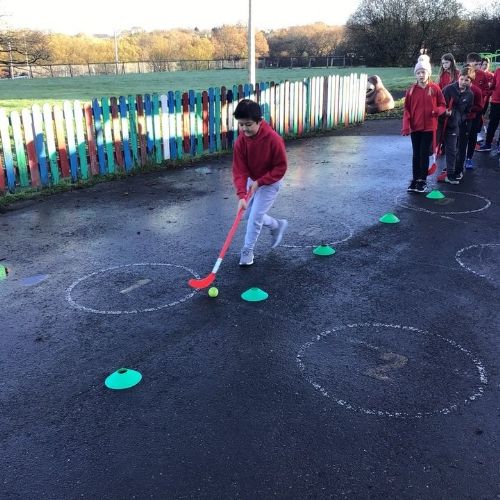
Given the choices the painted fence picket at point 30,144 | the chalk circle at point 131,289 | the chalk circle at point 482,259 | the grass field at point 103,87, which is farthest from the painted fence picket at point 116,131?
the grass field at point 103,87

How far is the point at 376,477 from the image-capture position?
251 centimetres

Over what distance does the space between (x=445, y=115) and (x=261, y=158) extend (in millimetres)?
4203

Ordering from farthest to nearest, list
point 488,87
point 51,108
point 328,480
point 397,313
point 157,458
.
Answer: point 488,87 → point 51,108 → point 397,313 → point 157,458 → point 328,480

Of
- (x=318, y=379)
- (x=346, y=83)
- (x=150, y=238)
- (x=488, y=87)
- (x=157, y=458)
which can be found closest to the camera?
→ (x=157, y=458)

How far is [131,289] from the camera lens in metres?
4.74

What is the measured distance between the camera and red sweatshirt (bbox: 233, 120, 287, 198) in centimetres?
495

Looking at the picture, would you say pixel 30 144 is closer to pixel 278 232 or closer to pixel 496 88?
pixel 278 232

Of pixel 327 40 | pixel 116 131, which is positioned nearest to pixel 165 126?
pixel 116 131

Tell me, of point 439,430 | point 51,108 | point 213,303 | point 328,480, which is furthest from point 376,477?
point 51,108

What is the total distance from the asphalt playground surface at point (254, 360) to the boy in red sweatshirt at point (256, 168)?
446 mm

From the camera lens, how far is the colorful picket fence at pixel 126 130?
798cm

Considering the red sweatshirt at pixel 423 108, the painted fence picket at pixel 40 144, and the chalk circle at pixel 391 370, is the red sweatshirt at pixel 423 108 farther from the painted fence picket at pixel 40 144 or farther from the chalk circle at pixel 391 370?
the painted fence picket at pixel 40 144

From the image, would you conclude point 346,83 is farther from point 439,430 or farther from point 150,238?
point 439,430

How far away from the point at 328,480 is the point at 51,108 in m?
7.64
